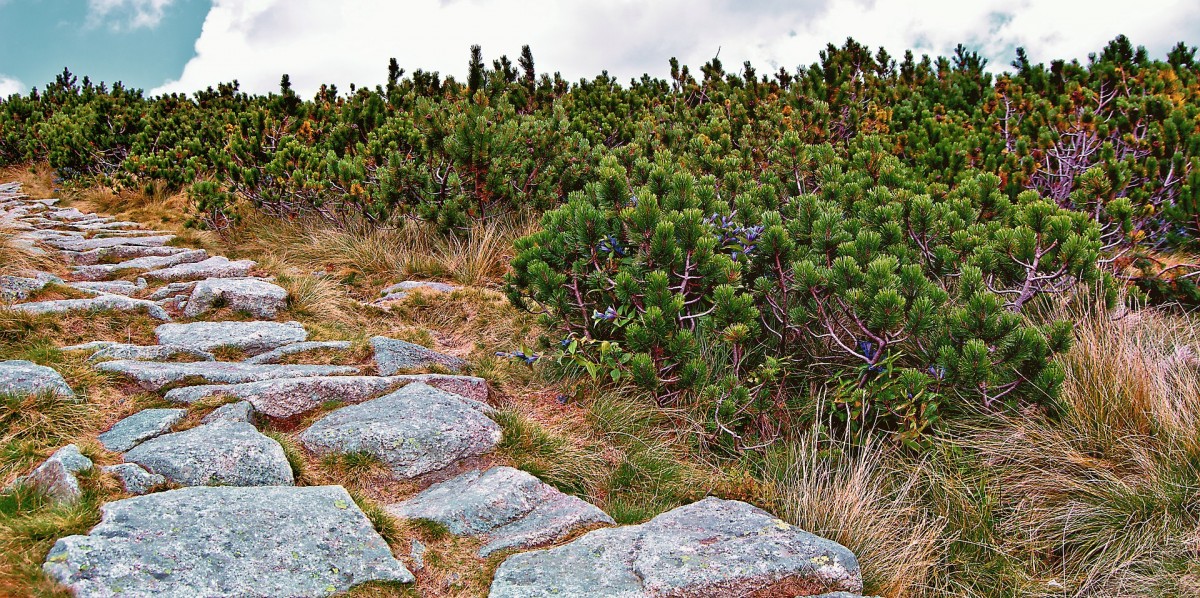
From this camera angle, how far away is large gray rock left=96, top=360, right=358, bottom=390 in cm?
403

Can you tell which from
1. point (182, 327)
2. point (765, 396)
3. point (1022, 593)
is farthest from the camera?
point (182, 327)

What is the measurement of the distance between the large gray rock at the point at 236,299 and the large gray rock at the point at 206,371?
1117 mm

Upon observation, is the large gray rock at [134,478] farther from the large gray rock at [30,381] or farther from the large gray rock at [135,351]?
the large gray rock at [135,351]

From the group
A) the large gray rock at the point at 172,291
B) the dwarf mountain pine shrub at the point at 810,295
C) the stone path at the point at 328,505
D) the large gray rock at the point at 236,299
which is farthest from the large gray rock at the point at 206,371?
the large gray rock at the point at 172,291

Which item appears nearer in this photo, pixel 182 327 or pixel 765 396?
pixel 765 396

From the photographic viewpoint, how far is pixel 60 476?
2.87m

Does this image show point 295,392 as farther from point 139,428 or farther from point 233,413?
point 139,428

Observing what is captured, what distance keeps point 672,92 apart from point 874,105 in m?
2.92

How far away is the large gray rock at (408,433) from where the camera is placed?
351cm

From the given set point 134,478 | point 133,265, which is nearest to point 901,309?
point 134,478

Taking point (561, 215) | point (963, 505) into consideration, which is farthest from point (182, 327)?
point (963, 505)

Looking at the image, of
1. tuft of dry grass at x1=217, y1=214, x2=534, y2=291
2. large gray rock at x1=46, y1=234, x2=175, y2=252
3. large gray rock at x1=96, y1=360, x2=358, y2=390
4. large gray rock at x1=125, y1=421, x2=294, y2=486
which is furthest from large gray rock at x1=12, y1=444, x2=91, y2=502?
large gray rock at x1=46, y1=234, x2=175, y2=252

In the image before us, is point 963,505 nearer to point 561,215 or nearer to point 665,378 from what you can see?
point 665,378

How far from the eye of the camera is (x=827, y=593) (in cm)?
272
